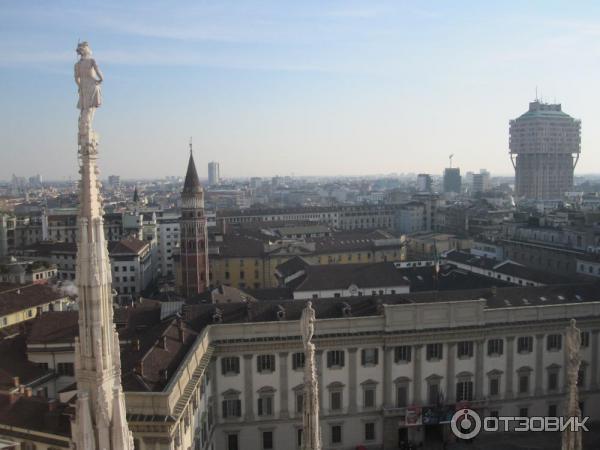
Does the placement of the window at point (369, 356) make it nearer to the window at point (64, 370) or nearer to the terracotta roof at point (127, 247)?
the window at point (64, 370)

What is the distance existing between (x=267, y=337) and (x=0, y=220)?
324 feet

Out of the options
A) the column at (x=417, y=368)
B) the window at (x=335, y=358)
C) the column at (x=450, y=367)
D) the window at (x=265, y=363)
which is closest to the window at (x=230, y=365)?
the window at (x=265, y=363)

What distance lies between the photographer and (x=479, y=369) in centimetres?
4409

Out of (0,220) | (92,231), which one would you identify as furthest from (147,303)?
(0,220)

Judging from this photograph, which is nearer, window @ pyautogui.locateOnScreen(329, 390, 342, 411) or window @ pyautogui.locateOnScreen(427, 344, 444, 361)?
window @ pyautogui.locateOnScreen(329, 390, 342, 411)

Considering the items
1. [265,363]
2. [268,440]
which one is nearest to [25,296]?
[265,363]

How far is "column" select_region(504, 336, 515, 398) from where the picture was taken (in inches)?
1748

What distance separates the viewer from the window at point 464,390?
44125 millimetres

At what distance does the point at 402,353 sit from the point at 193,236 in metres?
39.0

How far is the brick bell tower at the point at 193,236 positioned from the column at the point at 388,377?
37743 mm

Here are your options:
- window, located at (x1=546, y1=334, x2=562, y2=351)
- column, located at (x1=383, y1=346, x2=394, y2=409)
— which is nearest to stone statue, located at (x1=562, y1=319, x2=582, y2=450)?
column, located at (x1=383, y1=346, x2=394, y2=409)

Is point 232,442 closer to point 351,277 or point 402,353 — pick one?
point 402,353

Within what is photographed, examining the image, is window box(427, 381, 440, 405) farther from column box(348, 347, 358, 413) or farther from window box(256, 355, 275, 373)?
window box(256, 355, 275, 373)

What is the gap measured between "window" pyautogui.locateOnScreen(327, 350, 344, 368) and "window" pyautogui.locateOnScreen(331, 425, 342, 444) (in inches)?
177
